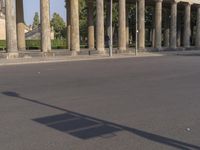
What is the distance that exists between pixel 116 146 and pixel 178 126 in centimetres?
216

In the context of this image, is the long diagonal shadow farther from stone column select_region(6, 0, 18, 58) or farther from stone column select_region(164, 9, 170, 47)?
stone column select_region(164, 9, 170, 47)

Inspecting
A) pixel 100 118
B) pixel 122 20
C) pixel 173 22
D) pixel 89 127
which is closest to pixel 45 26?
pixel 122 20

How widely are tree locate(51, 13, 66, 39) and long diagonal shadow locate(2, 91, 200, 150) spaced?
118445 millimetres

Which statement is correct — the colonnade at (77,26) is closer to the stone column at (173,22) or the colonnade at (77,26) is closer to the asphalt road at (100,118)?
the stone column at (173,22)

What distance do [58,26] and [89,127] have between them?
120m

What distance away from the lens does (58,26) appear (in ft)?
418

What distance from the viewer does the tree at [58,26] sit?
127688 millimetres

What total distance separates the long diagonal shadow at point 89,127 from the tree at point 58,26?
11844cm

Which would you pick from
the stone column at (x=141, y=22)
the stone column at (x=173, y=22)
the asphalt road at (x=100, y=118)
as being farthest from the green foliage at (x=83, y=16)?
the asphalt road at (x=100, y=118)

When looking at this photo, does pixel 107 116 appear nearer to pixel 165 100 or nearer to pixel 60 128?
pixel 60 128

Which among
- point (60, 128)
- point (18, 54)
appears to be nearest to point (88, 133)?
point (60, 128)

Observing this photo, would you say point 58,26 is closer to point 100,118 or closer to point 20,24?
point 20,24

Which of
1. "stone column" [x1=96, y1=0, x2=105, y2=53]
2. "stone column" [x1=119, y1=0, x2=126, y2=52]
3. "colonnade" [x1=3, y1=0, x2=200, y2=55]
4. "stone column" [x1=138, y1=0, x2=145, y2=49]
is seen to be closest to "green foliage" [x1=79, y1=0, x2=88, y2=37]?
"colonnade" [x1=3, y1=0, x2=200, y2=55]

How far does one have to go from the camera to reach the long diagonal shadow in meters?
7.48
